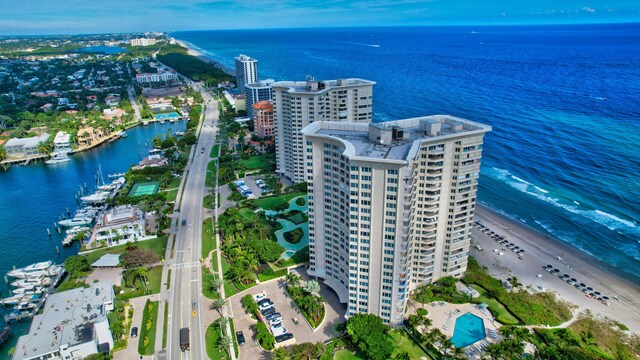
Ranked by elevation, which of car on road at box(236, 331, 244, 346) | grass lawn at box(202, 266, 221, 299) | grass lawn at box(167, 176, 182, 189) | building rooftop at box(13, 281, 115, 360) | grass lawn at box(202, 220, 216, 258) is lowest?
car on road at box(236, 331, 244, 346)

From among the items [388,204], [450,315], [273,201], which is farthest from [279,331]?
[273,201]

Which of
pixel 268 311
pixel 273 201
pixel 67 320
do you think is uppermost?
pixel 67 320

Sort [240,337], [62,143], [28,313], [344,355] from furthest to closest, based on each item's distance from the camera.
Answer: [62,143]
[28,313]
[240,337]
[344,355]

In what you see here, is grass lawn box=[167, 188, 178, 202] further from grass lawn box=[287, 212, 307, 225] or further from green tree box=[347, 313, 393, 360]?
green tree box=[347, 313, 393, 360]

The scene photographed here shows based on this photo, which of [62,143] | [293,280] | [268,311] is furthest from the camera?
[62,143]

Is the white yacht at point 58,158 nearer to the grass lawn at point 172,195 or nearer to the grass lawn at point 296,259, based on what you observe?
the grass lawn at point 172,195

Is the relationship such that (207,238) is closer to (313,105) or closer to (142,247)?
(142,247)

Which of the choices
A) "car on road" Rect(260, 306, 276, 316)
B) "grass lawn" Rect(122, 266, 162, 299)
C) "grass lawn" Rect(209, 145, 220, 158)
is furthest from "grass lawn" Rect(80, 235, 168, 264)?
"grass lawn" Rect(209, 145, 220, 158)

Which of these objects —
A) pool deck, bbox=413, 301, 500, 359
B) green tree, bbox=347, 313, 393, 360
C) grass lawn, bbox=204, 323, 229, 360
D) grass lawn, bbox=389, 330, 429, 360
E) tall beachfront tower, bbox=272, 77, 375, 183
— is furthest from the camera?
tall beachfront tower, bbox=272, 77, 375, 183
